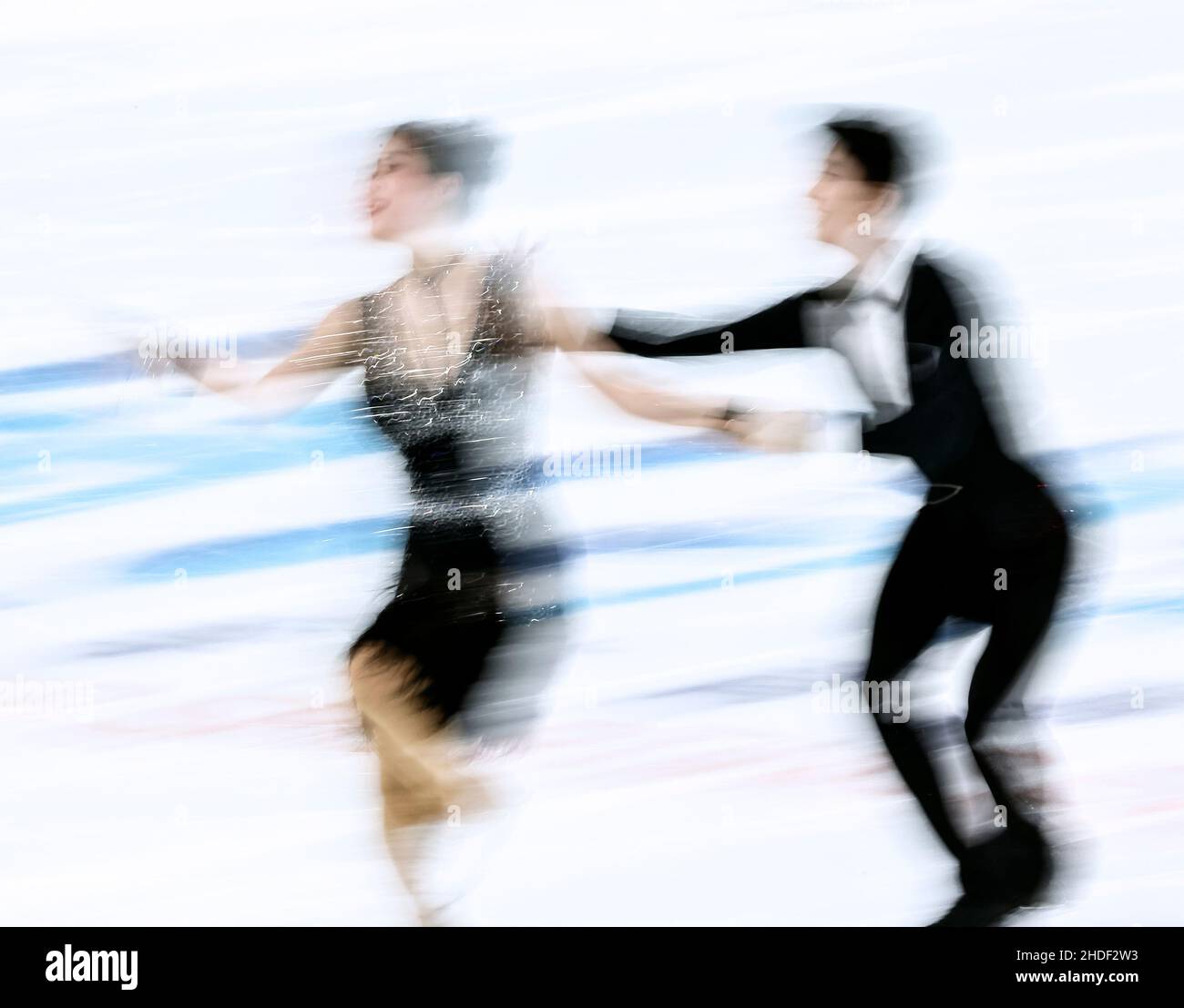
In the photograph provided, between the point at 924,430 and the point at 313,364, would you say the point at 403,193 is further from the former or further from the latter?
the point at 924,430

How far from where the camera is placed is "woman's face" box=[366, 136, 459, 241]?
175 centimetres

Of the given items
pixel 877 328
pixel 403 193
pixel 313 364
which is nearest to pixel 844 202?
pixel 877 328

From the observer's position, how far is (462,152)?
1.76 m

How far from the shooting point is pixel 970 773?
1746 mm

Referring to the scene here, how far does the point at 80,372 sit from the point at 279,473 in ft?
1.35

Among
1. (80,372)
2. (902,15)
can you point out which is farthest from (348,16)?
(902,15)

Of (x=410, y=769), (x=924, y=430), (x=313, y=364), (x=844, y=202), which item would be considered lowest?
(x=410, y=769)

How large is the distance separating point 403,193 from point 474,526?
61 centimetres

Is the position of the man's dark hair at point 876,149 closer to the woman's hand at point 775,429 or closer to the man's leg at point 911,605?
the woman's hand at point 775,429

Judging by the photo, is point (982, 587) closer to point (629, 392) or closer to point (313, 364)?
point (629, 392)

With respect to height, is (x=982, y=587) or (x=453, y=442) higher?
(x=453, y=442)

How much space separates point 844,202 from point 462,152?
682 mm

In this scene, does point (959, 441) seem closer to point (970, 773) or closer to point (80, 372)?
point (970, 773)

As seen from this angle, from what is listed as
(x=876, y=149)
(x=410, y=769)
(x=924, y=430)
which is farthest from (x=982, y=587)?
(x=410, y=769)
